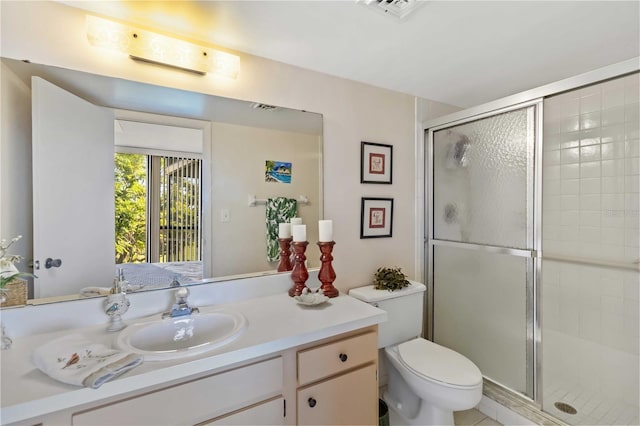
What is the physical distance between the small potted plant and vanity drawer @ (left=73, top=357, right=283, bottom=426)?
3.16 feet

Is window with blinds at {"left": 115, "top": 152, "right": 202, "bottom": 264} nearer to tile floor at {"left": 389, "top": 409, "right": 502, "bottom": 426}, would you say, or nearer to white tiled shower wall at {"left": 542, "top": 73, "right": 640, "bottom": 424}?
tile floor at {"left": 389, "top": 409, "right": 502, "bottom": 426}

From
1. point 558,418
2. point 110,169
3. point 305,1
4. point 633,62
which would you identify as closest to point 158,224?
point 110,169

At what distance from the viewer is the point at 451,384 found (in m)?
1.43

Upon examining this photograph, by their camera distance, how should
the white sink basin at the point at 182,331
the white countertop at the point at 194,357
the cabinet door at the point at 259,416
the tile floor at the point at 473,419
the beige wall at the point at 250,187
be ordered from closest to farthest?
the white countertop at the point at 194,357 < the cabinet door at the point at 259,416 < the white sink basin at the point at 182,331 < the beige wall at the point at 250,187 < the tile floor at the point at 473,419

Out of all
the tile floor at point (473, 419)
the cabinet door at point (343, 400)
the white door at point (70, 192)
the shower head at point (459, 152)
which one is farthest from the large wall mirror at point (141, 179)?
the tile floor at point (473, 419)

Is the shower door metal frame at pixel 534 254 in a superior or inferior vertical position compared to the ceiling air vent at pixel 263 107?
inferior

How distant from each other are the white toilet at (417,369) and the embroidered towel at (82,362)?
1.22 m

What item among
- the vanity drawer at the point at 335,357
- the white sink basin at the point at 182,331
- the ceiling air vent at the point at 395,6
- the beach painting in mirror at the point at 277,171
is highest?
the ceiling air vent at the point at 395,6

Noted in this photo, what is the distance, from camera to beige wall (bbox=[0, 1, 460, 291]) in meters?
1.18

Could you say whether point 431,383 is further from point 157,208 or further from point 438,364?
point 157,208

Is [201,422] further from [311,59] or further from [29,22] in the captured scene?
[311,59]

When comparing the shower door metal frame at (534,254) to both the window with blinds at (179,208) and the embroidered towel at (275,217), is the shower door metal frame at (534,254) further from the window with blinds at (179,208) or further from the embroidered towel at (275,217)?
the window with blinds at (179,208)

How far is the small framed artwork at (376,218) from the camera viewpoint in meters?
1.99

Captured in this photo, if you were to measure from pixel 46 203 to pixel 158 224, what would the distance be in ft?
1.34
